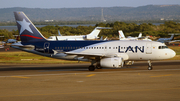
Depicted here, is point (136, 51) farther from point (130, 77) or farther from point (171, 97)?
point (171, 97)

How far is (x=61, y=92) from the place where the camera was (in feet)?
69.4

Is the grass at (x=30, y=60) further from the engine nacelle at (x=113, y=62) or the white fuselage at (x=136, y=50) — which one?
the engine nacelle at (x=113, y=62)

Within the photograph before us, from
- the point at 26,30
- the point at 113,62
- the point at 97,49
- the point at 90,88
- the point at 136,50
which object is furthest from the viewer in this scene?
the point at 26,30

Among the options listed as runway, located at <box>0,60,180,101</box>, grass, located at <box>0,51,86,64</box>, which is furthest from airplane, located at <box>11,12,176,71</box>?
grass, located at <box>0,51,86,64</box>

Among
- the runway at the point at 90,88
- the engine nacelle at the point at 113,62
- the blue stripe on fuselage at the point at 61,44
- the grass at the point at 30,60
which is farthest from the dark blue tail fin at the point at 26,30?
the engine nacelle at the point at 113,62

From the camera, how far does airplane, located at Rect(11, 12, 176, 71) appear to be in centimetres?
3375

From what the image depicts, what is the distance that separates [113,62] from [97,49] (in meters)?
3.57

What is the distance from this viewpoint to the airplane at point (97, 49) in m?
33.8

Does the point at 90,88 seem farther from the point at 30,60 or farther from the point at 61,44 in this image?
the point at 30,60

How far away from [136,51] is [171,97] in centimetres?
1556

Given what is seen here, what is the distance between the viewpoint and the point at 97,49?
35.0 m

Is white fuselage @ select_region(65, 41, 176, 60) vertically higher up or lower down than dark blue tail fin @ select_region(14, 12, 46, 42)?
lower down

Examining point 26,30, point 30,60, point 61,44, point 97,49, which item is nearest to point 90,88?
point 97,49

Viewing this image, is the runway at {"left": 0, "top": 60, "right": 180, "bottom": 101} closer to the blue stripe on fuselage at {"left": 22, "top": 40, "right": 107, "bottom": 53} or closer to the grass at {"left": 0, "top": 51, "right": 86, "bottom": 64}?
the blue stripe on fuselage at {"left": 22, "top": 40, "right": 107, "bottom": 53}
